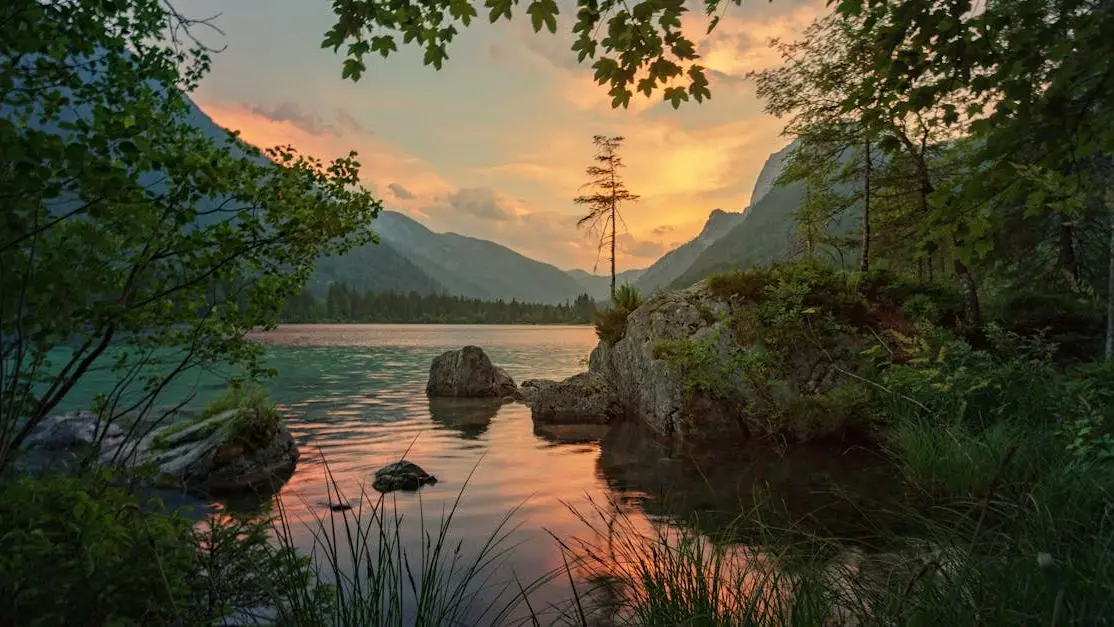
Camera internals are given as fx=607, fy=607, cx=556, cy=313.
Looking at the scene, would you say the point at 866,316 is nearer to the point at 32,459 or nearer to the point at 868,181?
the point at 868,181

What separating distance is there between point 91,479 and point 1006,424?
10.3 metres

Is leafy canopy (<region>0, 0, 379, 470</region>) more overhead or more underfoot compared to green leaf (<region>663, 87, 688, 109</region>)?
more underfoot

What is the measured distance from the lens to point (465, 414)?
779 inches

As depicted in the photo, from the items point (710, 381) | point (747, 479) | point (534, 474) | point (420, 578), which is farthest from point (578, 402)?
point (420, 578)

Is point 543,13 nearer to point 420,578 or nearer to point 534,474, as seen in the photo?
point 420,578

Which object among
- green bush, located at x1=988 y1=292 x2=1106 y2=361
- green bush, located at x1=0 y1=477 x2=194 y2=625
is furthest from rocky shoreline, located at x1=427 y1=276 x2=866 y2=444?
green bush, located at x1=0 y1=477 x2=194 y2=625

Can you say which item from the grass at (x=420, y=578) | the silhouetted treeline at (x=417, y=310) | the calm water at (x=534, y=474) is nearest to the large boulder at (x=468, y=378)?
the calm water at (x=534, y=474)

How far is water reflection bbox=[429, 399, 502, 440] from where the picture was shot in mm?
17016

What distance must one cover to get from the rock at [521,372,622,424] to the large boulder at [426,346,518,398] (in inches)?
Result: 232

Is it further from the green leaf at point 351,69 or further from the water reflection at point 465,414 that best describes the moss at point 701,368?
the green leaf at point 351,69

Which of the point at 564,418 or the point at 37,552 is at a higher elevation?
the point at 37,552

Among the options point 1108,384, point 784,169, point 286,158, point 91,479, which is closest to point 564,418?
point 784,169

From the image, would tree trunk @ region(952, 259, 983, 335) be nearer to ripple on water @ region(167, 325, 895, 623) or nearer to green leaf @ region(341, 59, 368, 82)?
ripple on water @ region(167, 325, 895, 623)

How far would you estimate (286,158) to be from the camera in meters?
5.74
